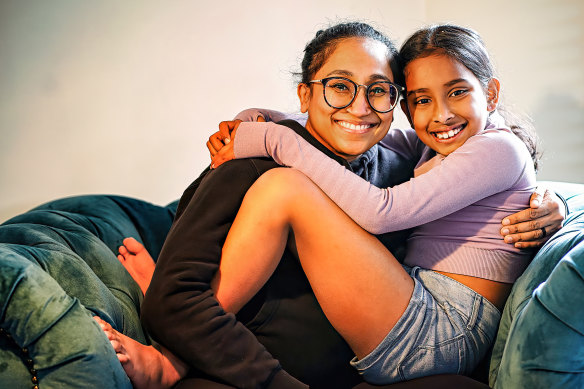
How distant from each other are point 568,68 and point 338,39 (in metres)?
1.55

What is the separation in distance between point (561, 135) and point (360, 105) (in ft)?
5.22

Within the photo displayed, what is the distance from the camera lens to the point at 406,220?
1.32 metres

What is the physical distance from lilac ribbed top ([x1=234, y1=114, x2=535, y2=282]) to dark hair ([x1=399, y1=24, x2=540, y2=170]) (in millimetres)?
140

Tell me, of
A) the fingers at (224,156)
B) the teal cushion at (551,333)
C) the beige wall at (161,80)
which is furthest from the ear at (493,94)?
the beige wall at (161,80)

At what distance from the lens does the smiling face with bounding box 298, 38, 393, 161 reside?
1492 millimetres

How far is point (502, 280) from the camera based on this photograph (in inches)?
56.1

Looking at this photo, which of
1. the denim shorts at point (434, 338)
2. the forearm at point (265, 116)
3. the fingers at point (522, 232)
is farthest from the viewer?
the forearm at point (265, 116)

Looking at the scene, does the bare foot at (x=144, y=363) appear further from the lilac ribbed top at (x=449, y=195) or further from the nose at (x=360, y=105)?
the nose at (x=360, y=105)

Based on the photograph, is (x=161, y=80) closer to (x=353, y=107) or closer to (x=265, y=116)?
(x=265, y=116)

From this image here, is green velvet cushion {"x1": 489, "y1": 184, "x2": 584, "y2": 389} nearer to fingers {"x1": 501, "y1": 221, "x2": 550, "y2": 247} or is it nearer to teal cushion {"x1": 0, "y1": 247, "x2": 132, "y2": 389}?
fingers {"x1": 501, "y1": 221, "x2": 550, "y2": 247}

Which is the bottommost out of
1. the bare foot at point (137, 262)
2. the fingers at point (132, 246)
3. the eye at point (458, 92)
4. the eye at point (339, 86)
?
the bare foot at point (137, 262)

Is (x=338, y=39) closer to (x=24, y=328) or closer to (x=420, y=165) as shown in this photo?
(x=420, y=165)

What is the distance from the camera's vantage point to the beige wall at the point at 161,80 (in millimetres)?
2504

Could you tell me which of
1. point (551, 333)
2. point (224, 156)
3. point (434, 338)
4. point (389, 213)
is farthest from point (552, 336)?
point (224, 156)
